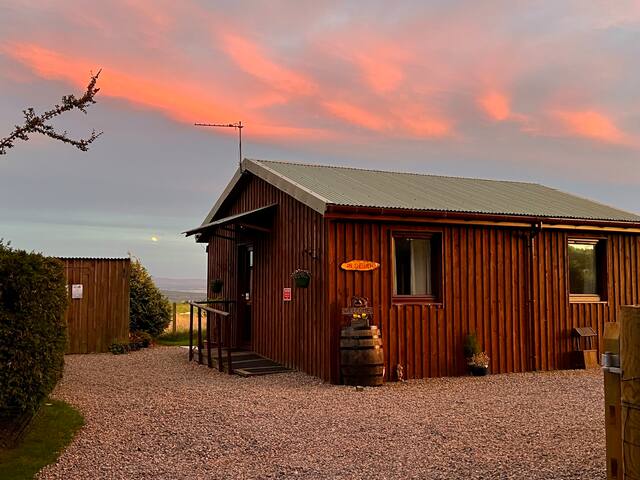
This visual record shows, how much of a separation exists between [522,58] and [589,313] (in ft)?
17.2

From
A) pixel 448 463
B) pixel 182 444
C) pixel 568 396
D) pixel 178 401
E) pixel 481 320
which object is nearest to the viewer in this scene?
pixel 448 463

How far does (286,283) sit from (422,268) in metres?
2.55

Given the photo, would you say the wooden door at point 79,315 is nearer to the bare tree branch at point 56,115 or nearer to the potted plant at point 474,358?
the potted plant at point 474,358

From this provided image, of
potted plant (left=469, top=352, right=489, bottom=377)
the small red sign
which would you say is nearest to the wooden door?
the small red sign

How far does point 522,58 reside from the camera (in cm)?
1202

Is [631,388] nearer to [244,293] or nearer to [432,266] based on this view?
[432,266]

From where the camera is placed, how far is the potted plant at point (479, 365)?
10977 millimetres

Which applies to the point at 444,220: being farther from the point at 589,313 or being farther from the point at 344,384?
the point at 589,313

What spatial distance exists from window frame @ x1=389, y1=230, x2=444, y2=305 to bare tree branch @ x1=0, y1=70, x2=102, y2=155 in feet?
19.1

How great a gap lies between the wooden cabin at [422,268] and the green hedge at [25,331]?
15.1 ft

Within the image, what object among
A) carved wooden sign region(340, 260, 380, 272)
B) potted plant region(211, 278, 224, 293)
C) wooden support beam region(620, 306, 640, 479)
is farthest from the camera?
potted plant region(211, 278, 224, 293)

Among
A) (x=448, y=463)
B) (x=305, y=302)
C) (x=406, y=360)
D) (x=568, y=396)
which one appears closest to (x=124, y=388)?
(x=305, y=302)

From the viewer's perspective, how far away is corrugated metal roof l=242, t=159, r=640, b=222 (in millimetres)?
10797

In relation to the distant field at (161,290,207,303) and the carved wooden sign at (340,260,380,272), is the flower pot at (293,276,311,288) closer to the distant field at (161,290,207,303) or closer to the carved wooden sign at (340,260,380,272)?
the carved wooden sign at (340,260,380,272)
